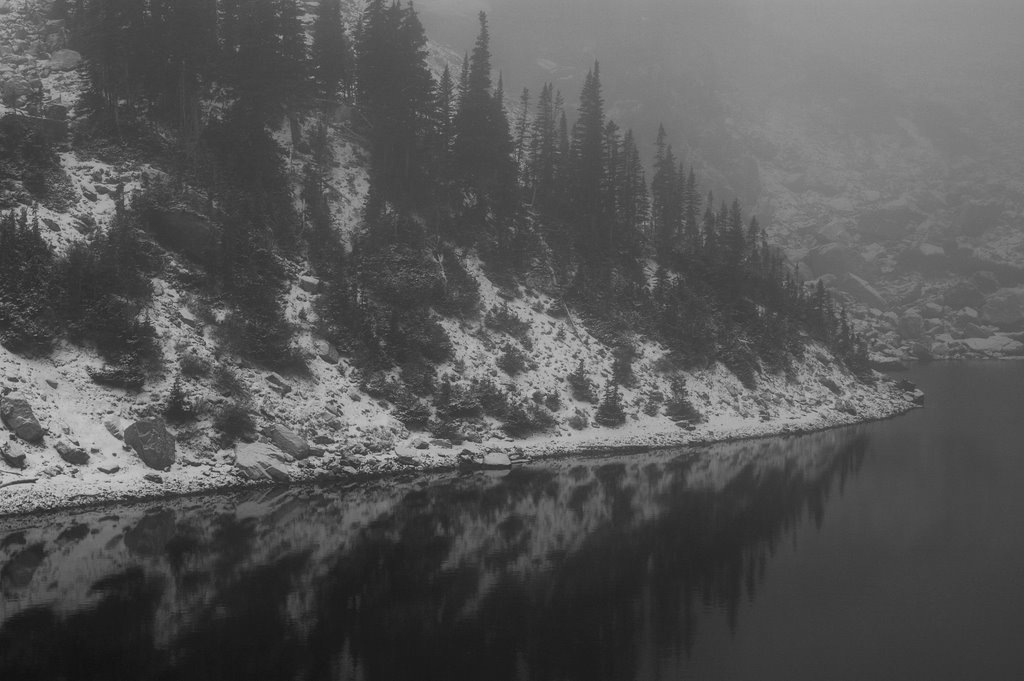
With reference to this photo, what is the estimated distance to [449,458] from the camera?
4159 centimetres

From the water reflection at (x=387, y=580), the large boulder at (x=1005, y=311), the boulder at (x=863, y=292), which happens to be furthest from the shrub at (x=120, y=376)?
the large boulder at (x=1005, y=311)

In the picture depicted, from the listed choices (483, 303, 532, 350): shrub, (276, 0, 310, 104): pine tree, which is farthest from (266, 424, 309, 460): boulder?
(276, 0, 310, 104): pine tree

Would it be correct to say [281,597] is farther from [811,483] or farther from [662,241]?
[662,241]

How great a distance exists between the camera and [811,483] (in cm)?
3994

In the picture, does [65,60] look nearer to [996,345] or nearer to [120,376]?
[120,376]

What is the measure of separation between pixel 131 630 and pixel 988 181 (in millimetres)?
206505

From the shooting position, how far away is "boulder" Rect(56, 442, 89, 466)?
30453mm

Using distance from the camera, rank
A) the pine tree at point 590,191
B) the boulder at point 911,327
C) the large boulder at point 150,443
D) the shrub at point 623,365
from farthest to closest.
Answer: the boulder at point 911,327, the pine tree at point 590,191, the shrub at point 623,365, the large boulder at point 150,443

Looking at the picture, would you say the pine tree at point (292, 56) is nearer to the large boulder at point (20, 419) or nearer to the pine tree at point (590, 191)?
the pine tree at point (590, 191)

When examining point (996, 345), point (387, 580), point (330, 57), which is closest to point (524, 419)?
point (387, 580)

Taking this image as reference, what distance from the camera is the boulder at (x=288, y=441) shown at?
36.9 m

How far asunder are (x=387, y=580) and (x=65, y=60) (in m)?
55.7

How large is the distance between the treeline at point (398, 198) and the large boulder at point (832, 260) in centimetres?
6614

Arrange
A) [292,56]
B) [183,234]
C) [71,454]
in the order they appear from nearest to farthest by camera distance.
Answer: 1. [71,454]
2. [183,234]
3. [292,56]
